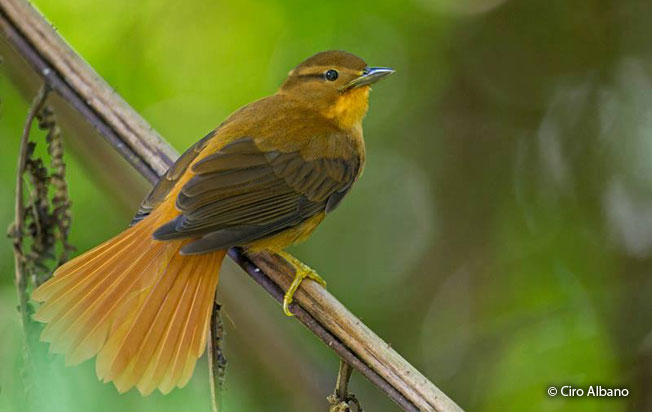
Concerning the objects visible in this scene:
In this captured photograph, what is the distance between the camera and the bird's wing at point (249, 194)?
250cm

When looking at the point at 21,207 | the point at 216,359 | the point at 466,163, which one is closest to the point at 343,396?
the point at 216,359

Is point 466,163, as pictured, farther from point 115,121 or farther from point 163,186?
point 115,121

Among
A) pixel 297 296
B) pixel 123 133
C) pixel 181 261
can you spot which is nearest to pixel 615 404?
pixel 297 296

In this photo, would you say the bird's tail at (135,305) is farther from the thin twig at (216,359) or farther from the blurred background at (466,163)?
the blurred background at (466,163)

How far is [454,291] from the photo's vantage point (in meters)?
4.35

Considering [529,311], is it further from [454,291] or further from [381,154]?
[381,154]

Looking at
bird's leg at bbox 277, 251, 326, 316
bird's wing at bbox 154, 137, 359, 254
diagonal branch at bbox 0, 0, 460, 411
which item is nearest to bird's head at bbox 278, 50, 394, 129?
bird's wing at bbox 154, 137, 359, 254

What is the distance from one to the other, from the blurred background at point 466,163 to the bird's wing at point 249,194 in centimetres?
90

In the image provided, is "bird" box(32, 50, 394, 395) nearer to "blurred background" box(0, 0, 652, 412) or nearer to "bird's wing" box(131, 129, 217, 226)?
"bird's wing" box(131, 129, 217, 226)

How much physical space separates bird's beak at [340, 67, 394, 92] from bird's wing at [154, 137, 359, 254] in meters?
0.33

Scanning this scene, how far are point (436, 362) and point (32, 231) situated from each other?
90.3 inches

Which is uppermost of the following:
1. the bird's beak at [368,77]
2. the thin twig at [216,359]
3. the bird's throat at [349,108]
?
the bird's beak at [368,77]

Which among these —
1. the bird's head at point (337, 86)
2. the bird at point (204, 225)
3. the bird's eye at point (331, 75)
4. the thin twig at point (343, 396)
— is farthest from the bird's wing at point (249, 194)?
the thin twig at point (343, 396)

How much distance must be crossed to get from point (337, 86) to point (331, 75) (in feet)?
0.17
